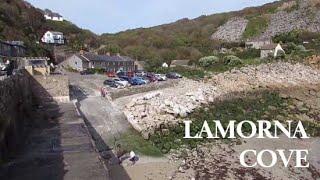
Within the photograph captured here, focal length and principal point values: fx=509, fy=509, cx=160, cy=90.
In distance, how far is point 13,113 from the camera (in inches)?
837

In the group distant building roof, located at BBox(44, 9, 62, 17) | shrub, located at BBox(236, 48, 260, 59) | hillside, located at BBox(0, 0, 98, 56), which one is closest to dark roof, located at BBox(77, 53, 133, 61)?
hillside, located at BBox(0, 0, 98, 56)

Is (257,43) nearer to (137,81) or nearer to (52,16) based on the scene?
(137,81)

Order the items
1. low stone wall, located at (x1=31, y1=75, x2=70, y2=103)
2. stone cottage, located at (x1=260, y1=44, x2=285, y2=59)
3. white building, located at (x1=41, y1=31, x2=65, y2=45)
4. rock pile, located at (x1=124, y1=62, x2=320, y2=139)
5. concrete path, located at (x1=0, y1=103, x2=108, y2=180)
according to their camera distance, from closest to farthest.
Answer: concrete path, located at (x1=0, y1=103, x2=108, y2=180), rock pile, located at (x1=124, y1=62, x2=320, y2=139), low stone wall, located at (x1=31, y1=75, x2=70, y2=103), stone cottage, located at (x1=260, y1=44, x2=285, y2=59), white building, located at (x1=41, y1=31, x2=65, y2=45)

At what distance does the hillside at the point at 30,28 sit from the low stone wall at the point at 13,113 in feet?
80.7

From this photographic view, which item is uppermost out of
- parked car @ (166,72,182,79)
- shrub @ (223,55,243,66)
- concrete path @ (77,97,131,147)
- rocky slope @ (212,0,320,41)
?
rocky slope @ (212,0,320,41)

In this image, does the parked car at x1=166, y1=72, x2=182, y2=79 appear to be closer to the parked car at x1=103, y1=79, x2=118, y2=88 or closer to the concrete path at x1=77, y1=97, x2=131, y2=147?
the parked car at x1=103, y1=79, x2=118, y2=88

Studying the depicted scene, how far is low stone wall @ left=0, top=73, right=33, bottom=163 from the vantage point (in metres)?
18.1

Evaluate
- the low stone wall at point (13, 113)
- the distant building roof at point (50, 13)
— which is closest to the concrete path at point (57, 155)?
the low stone wall at point (13, 113)

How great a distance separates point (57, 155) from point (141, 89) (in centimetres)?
2081

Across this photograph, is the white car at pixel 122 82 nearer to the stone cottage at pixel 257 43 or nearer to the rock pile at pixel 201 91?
the rock pile at pixel 201 91

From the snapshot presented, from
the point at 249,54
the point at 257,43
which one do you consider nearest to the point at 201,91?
the point at 249,54

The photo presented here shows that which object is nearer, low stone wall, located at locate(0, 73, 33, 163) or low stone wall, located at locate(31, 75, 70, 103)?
low stone wall, located at locate(0, 73, 33, 163)

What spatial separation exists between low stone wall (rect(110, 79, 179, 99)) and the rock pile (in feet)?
2.72

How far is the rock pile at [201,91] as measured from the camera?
30578mm
